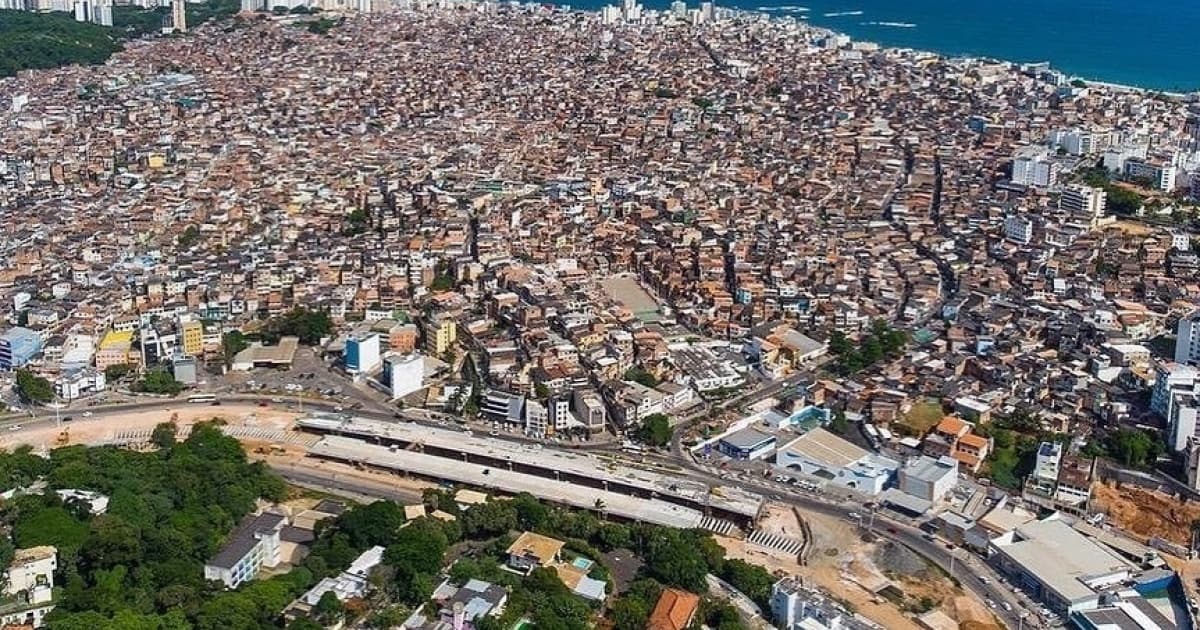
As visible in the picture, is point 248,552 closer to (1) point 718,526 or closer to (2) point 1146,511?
(1) point 718,526

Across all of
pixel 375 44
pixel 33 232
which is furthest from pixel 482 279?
pixel 375 44

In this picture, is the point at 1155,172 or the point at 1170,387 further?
the point at 1155,172

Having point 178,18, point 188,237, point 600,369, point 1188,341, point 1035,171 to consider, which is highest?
point 178,18

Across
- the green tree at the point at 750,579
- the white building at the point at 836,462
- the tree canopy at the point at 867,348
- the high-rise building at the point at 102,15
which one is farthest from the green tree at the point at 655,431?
the high-rise building at the point at 102,15

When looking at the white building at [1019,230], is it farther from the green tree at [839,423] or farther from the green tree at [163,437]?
the green tree at [163,437]

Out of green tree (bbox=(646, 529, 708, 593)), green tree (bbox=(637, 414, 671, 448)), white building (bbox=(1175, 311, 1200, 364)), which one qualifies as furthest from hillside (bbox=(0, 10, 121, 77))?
white building (bbox=(1175, 311, 1200, 364))

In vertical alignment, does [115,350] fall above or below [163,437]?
above

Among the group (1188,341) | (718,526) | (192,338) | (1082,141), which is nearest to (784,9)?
(1082,141)
